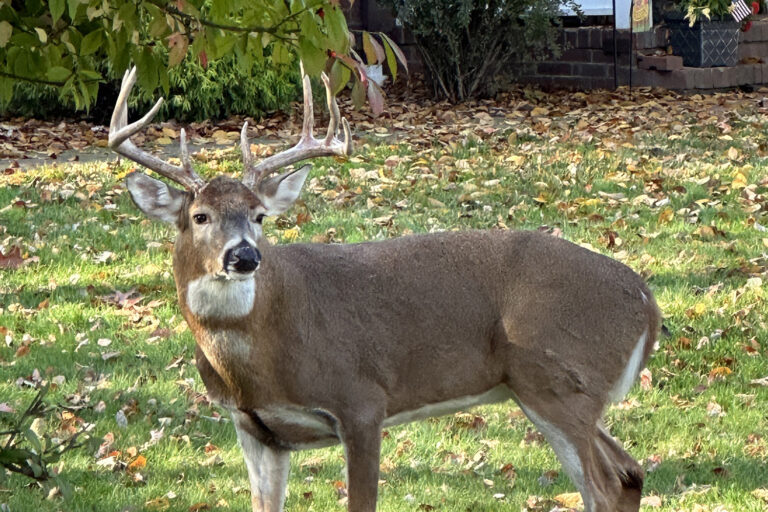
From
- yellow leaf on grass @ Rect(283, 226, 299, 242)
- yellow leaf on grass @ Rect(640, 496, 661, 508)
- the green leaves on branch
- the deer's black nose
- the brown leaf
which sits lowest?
yellow leaf on grass @ Rect(640, 496, 661, 508)

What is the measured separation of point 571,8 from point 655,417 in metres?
12.6

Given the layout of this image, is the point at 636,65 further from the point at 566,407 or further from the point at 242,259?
the point at 242,259

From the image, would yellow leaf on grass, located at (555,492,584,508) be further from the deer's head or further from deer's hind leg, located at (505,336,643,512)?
the deer's head

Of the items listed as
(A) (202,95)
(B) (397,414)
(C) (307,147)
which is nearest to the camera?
(B) (397,414)

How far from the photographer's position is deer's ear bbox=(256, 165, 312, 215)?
16.1 ft

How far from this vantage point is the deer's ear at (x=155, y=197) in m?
4.80

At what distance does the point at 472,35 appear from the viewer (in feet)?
55.9

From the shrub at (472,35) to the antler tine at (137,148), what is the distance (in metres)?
11.5

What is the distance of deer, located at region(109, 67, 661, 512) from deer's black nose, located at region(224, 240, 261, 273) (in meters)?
0.07

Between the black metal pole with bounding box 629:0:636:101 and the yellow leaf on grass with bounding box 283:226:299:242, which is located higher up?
the black metal pole with bounding box 629:0:636:101

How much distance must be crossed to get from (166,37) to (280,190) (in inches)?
36.9

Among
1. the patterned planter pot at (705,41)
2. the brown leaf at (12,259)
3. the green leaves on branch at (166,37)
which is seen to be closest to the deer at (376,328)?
the green leaves on branch at (166,37)

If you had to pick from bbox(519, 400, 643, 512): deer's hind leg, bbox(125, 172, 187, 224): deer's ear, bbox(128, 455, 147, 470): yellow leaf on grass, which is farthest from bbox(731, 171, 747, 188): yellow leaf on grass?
bbox(125, 172, 187, 224): deer's ear

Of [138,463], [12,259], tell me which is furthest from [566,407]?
[12,259]
